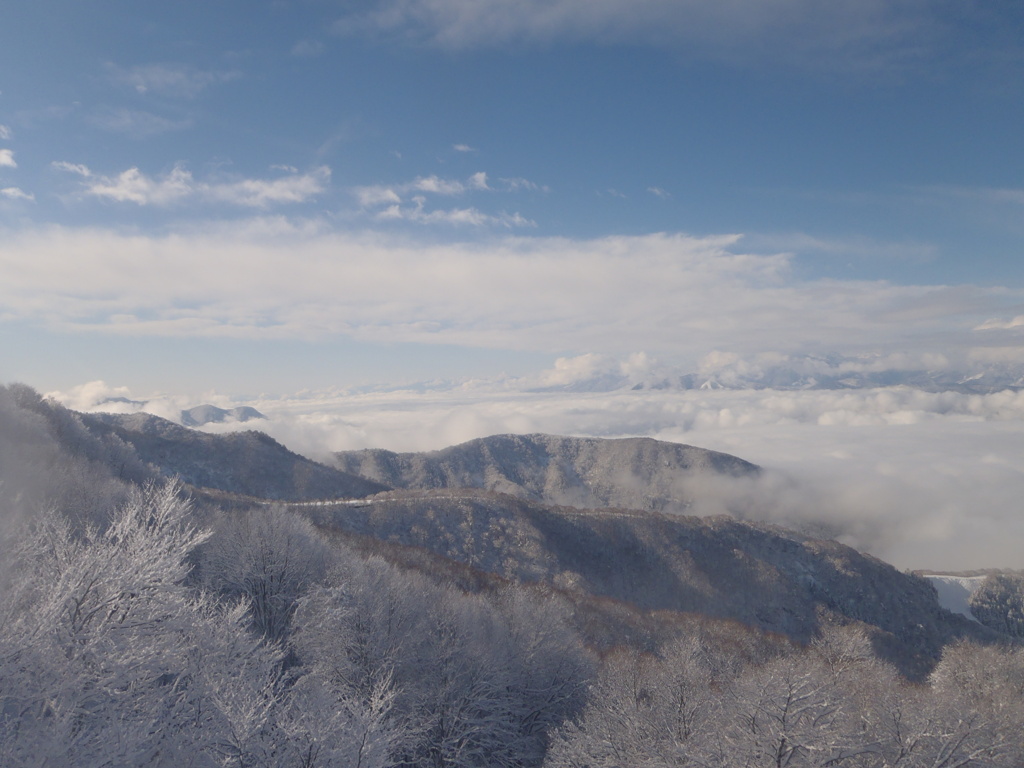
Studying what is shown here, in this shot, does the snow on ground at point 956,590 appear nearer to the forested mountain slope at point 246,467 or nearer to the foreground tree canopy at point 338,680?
the foreground tree canopy at point 338,680

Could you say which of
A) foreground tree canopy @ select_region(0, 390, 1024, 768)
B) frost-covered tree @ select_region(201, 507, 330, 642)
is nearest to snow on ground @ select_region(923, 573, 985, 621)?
foreground tree canopy @ select_region(0, 390, 1024, 768)

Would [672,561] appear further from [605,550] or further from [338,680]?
[338,680]

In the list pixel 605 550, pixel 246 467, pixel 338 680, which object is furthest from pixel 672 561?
pixel 246 467

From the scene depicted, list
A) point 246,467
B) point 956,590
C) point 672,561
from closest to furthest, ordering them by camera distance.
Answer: point 672,561
point 246,467
point 956,590

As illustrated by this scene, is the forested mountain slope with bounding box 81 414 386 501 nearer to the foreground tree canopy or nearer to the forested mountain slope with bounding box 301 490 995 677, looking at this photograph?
the forested mountain slope with bounding box 301 490 995 677

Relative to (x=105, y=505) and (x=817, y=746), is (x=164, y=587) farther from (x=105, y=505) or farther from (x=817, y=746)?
(x=105, y=505)

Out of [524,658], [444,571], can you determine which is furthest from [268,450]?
[524,658]

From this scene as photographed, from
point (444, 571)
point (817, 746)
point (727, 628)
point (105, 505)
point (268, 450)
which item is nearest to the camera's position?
point (817, 746)

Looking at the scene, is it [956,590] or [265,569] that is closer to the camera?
[265,569]
